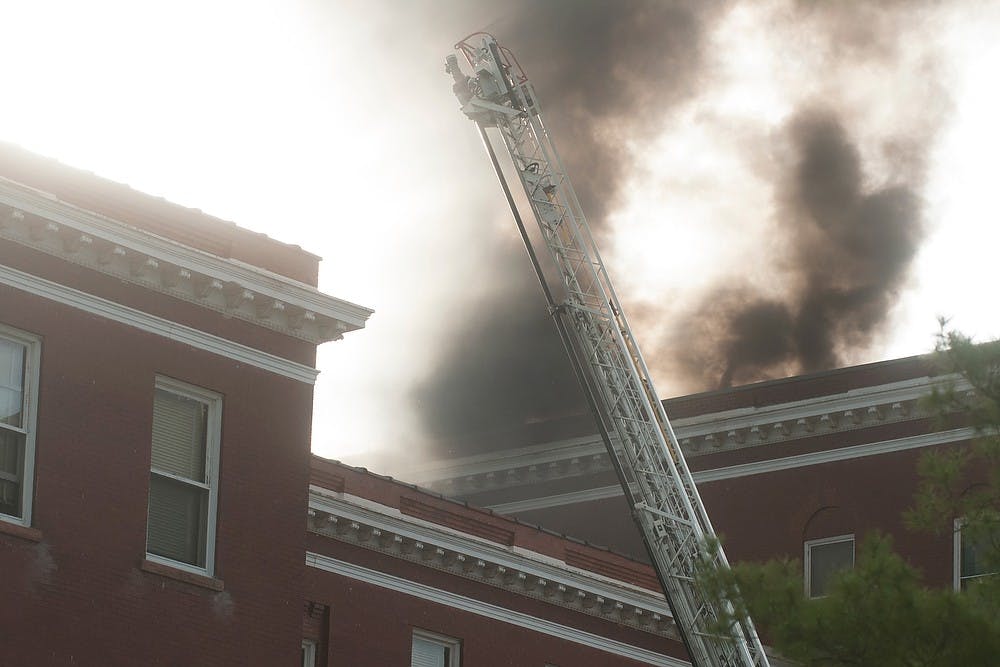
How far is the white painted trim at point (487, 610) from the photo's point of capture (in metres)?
32.5

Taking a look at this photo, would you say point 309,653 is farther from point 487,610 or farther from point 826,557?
point 826,557

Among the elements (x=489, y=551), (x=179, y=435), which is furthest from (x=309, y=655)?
(x=179, y=435)

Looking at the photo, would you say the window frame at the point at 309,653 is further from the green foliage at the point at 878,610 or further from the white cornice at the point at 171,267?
the green foliage at the point at 878,610

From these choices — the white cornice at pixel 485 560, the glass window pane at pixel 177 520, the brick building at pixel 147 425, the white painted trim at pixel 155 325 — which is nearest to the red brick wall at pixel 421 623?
the white cornice at pixel 485 560

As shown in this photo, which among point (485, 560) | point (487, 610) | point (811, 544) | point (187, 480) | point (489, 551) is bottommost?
point (187, 480)

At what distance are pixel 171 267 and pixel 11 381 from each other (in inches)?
105

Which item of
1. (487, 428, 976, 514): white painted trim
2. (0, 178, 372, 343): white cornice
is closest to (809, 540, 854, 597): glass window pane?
(487, 428, 976, 514): white painted trim

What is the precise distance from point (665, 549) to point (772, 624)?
18640 millimetres

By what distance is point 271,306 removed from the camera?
27141 millimetres

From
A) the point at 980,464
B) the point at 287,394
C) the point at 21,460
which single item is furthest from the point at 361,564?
the point at 980,464

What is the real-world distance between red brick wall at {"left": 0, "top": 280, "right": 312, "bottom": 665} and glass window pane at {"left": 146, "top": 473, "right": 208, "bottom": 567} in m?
0.26

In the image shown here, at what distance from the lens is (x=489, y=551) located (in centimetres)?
3469

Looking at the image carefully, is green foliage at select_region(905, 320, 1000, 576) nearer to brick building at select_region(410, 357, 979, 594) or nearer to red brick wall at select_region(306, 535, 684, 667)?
red brick wall at select_region(306, 535, 684, 667)

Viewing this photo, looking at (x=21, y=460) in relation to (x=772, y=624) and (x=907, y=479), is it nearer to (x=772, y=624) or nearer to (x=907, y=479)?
(x=772, y=624)
